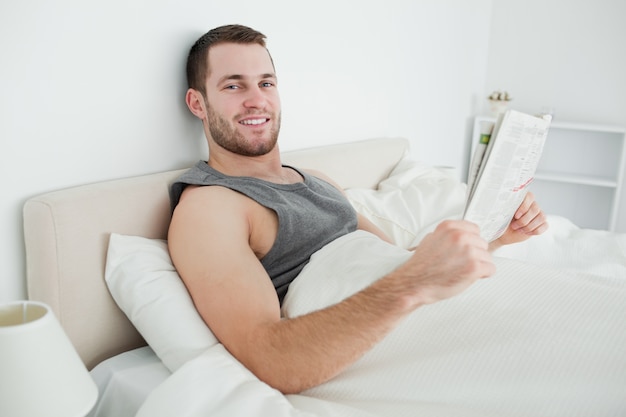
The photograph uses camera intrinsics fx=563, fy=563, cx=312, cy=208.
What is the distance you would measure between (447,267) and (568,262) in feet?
3.23

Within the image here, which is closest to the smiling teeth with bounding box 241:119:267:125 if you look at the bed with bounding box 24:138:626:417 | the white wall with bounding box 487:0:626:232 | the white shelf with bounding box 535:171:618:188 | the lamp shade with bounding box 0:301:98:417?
the bed with bounding box 24:138:626:417

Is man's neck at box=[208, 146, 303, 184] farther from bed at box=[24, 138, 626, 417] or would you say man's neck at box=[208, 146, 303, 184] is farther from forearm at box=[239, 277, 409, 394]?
forearm at box=[239, 277, 409, 394]

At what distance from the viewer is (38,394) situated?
0.74 meters

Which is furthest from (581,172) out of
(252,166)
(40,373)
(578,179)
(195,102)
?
(40,373)

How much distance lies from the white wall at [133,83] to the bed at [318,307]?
0.25 ft

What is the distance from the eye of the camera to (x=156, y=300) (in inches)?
44.3

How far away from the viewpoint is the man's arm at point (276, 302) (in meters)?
0.93

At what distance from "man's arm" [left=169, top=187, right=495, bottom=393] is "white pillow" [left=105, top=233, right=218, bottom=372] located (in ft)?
0.08

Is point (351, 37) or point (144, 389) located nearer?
point (144, 389)

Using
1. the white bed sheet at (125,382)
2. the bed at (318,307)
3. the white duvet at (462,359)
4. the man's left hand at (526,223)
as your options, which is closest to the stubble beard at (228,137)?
the bed at (318,307)

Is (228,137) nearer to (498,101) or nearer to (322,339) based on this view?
(322,339)

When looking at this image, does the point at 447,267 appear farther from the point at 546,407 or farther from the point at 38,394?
the point at 38,394

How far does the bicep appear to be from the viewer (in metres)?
1.05

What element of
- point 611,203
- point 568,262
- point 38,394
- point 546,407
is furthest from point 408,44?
point 38,394
